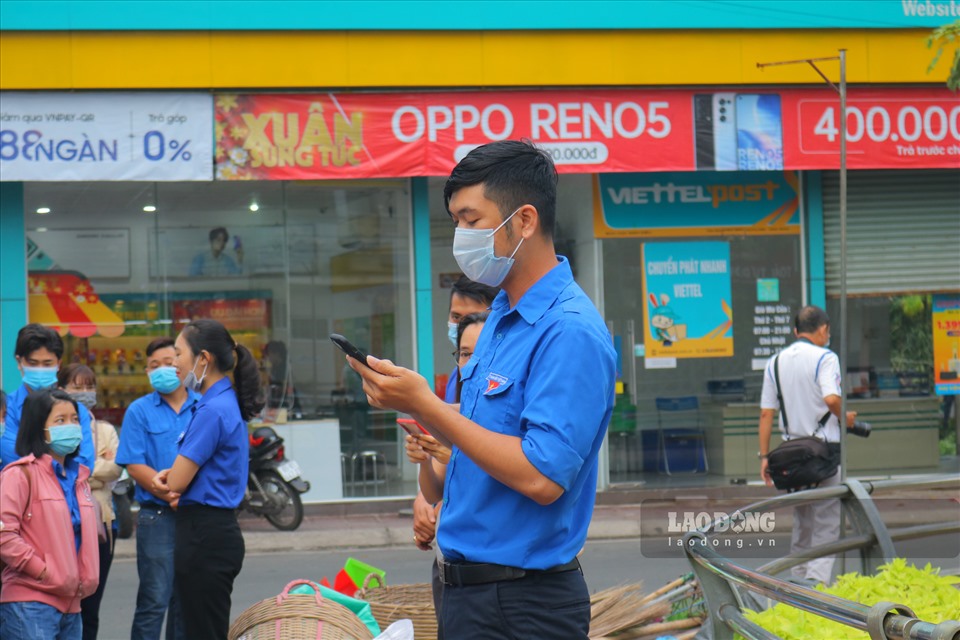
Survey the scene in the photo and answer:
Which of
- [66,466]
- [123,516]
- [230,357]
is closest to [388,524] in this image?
[123,516]

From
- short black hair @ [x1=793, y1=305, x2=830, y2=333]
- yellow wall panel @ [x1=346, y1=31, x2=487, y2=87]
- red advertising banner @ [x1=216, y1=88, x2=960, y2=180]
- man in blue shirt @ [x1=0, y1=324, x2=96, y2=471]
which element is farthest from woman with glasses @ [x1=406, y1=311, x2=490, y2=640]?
yellow wall panel @ [x1=346, y1=31, x2=487, y2=87]

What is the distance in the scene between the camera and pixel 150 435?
639 cm

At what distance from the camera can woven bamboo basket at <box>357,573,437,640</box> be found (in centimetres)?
576

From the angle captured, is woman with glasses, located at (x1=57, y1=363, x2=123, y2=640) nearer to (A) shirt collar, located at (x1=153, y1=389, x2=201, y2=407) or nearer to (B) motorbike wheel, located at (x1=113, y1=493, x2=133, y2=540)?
(A) shirt collar, located at (x1=153, y1=389, x2=201, y2=407)

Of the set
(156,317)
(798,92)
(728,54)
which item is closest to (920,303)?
(798,92)

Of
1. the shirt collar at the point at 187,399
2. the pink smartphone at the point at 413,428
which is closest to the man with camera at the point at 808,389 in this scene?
the shirt collar at the point at 187,399

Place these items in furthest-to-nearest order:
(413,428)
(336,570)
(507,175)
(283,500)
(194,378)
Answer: (283,500), (336,570), (194,378), (413,428), (507,175)

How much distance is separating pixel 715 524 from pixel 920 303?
11263 millimetres

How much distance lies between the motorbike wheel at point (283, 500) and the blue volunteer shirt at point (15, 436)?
5255 mm

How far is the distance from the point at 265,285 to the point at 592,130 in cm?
415

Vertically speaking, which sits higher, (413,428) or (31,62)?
(31,62)

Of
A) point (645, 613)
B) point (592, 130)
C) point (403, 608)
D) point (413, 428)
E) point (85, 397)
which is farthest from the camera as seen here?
point (592, 130)

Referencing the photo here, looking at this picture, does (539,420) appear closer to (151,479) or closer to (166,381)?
(151,479)

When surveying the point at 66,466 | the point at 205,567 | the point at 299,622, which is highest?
the point at 66,466
